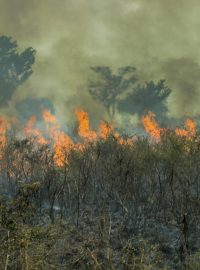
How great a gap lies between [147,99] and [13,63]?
29992 millimetres

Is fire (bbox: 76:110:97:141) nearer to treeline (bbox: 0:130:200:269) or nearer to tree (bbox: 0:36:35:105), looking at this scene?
tree (bbox: 0:36:35:105)

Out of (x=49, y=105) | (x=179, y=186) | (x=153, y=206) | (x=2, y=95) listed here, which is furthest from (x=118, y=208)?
(x=49, y=105)

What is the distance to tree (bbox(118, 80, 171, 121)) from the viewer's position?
313 ft

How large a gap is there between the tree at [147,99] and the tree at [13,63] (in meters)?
23.1

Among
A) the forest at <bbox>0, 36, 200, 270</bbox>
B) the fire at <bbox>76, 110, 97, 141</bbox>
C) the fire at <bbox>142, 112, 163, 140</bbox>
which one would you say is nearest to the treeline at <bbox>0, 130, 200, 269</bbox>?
the forest at <bbox>0, 36, 200, 270</bbox>

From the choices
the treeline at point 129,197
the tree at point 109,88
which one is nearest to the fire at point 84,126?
the tree at point 109,88

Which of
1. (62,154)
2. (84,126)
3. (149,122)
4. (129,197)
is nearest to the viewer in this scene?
(129,197)

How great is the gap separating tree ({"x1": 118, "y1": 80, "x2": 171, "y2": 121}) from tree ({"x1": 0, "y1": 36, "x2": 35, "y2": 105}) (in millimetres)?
23057

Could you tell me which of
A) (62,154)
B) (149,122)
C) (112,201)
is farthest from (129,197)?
(149,122)

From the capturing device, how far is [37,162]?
135ft

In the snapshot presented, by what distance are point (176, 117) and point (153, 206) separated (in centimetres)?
8012

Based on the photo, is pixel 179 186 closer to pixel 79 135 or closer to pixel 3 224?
pixel 3 224

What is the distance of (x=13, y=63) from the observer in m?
99.7

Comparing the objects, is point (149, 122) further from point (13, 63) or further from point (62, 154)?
point (62, 154)
